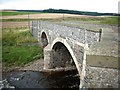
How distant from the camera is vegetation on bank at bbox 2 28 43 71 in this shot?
85.3 feet

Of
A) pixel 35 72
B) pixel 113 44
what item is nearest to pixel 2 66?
pixel 35 72

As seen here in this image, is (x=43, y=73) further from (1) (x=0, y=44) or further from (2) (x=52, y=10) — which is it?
(2) (x=52, y=10)

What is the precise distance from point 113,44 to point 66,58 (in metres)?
15.6

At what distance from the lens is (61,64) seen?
2433cm

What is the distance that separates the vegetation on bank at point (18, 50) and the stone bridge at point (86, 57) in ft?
12.1

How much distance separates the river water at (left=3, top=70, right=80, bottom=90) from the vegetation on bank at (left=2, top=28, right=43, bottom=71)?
274cm

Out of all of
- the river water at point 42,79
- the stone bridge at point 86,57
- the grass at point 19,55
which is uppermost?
the stone bridge at point 86,57

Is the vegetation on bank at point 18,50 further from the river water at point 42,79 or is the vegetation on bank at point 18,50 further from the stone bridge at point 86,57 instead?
the stone bridge at point 86,57

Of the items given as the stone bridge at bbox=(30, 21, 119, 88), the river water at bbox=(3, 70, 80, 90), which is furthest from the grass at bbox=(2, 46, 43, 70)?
the stone bridge at bbox=(30, 21, 119, 88)

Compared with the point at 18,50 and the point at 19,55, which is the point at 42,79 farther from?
the point at 18,50

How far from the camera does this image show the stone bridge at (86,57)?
22.3 ft

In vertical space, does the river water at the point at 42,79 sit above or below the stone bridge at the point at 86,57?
below

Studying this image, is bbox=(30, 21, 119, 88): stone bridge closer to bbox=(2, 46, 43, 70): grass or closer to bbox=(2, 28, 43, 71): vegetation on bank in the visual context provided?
bbox=(2, 46, 43, 70): grass

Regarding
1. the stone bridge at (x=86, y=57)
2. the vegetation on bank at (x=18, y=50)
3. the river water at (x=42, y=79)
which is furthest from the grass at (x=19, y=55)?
the stone bridge at (x=86, y=57)
